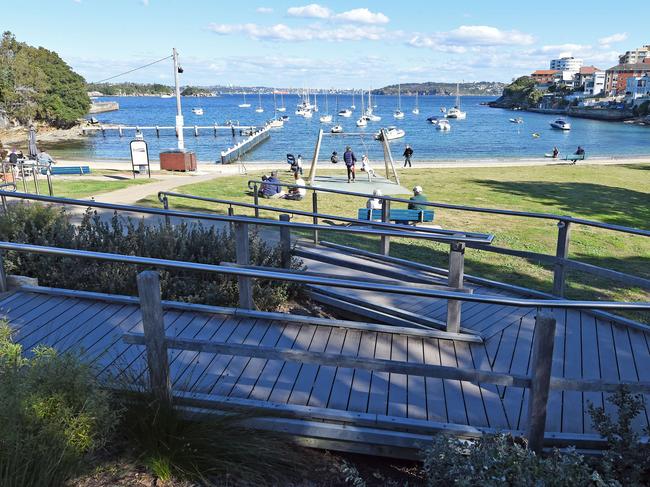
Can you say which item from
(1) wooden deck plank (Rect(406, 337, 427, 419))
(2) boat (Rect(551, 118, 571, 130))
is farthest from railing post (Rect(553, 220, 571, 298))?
(2) boat (Rect(551, 118, 571, 130))

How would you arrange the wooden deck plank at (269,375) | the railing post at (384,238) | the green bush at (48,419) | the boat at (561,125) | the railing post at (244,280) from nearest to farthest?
the green bush at (48,419)
the wooden deck plank at (269,375)
the railing post at (244,280)
the railing post at (384,238)
the boat at (561,125)

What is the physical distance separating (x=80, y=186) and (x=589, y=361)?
56.1ft

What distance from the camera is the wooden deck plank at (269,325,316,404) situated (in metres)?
3.79

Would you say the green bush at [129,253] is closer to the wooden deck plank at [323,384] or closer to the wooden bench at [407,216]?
the wooden deck plank at [323,384]

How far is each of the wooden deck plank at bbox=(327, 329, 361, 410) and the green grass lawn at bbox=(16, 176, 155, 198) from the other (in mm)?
13368

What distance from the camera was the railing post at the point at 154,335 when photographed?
10.3ft

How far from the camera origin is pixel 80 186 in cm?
1834

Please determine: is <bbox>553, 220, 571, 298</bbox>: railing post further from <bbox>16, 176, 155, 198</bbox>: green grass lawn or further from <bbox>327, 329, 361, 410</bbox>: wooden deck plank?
<bbox>16, 176, 155, 198</bbox>: green grass lawn

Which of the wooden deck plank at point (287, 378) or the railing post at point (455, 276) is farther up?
the railing post at point (455, 276)

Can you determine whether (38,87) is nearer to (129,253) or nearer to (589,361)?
(129,253)

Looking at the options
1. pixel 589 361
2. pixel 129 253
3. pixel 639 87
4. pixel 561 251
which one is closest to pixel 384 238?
pixel 561 251

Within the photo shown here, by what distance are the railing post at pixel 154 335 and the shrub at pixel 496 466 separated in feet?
4.81

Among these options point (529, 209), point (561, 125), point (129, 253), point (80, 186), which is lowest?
point (561, 125)

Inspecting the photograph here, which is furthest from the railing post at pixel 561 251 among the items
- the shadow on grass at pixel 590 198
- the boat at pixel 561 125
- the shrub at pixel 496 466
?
the boat at pixel 561 125
